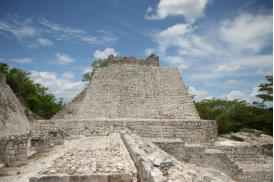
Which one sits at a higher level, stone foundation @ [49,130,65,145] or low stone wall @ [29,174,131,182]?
low stone wall @ [29,174,131,182]

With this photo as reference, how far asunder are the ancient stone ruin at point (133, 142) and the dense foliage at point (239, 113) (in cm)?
937

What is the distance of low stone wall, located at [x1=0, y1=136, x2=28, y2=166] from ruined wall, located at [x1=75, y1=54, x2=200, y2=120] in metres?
5.40

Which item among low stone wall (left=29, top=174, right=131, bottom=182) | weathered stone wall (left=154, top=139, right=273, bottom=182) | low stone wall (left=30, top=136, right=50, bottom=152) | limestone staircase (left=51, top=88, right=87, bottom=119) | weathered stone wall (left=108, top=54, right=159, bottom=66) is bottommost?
weathered stone wall (left=154, top=139, right=273, bottom=182)

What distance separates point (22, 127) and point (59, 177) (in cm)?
1414

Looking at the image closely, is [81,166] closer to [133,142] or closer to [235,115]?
[133,142]

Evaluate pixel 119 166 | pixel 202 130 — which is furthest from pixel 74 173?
pixel 202 130

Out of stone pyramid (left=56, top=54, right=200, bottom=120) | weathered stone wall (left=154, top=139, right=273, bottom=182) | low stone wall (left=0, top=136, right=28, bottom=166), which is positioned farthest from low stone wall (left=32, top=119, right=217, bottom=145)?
low stone wall (left=0, top=136, right=28, bottom=166)

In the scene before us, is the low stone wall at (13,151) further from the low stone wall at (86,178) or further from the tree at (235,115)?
the tree at (235,115)

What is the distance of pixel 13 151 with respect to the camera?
16.4 ft

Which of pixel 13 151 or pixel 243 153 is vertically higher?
pixel 13 151

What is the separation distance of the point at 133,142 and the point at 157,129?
365 cm

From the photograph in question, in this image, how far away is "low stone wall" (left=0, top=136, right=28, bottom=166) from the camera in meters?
4.95

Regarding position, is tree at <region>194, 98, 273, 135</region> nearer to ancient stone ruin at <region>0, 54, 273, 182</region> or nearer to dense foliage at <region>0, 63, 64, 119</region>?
ancient stone ruin at <region>0, 54, 273, 182</region>

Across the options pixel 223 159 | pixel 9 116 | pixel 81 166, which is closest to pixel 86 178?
pixel 81 166
